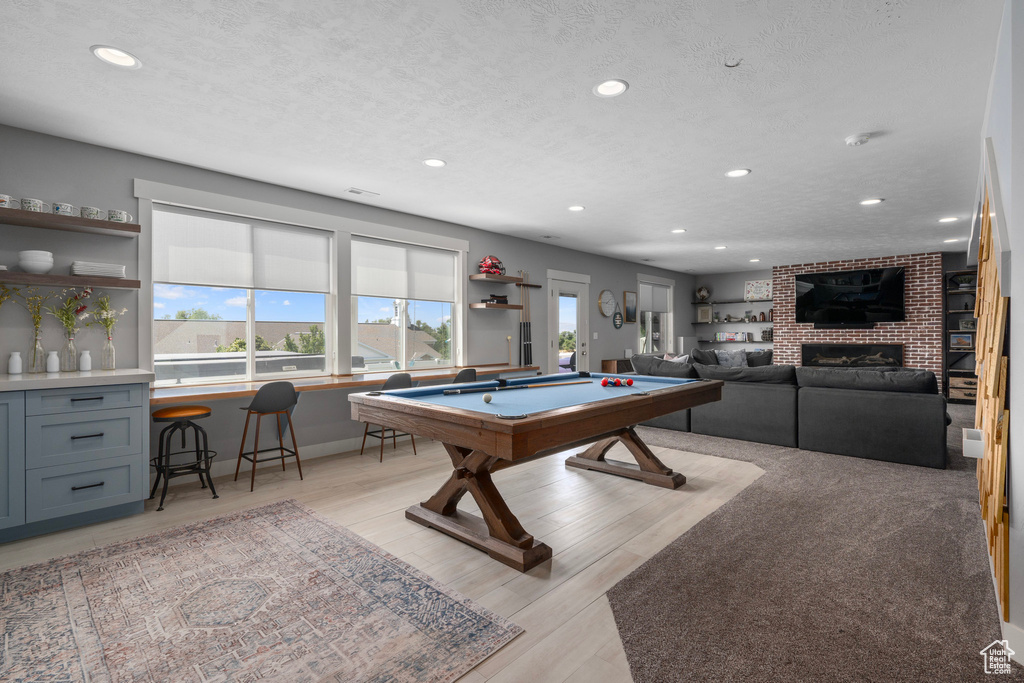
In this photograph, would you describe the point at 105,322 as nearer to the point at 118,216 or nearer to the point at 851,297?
the point at 118,216

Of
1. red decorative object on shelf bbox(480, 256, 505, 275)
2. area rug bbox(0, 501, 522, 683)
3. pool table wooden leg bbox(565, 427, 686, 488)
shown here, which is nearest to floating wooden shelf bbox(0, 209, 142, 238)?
area rug bbox(0, 501, 522, 683)

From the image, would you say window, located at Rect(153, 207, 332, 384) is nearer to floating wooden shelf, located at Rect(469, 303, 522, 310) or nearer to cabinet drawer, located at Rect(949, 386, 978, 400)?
Result: floating wooden shelf, located at Rect(469, 303, 522, 310)

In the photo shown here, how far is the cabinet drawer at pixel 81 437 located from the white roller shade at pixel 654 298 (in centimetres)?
823

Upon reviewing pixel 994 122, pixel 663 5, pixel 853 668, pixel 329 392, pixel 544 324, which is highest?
pixel 663 5

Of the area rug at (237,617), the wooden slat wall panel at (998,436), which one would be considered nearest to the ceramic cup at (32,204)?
the area rug at (237,617)

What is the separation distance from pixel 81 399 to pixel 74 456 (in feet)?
1.11

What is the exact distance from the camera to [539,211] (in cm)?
526

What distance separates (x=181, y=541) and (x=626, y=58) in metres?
3.48

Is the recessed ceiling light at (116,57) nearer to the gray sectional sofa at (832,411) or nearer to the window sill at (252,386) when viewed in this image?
the window sill at (252,386)

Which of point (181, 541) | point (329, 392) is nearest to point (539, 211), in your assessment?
point (329, 392)

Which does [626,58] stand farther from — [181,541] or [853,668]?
[181,541]

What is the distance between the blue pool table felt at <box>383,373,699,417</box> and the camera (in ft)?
8.48

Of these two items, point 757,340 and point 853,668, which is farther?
point 757,340

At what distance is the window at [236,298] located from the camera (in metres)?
3.85
